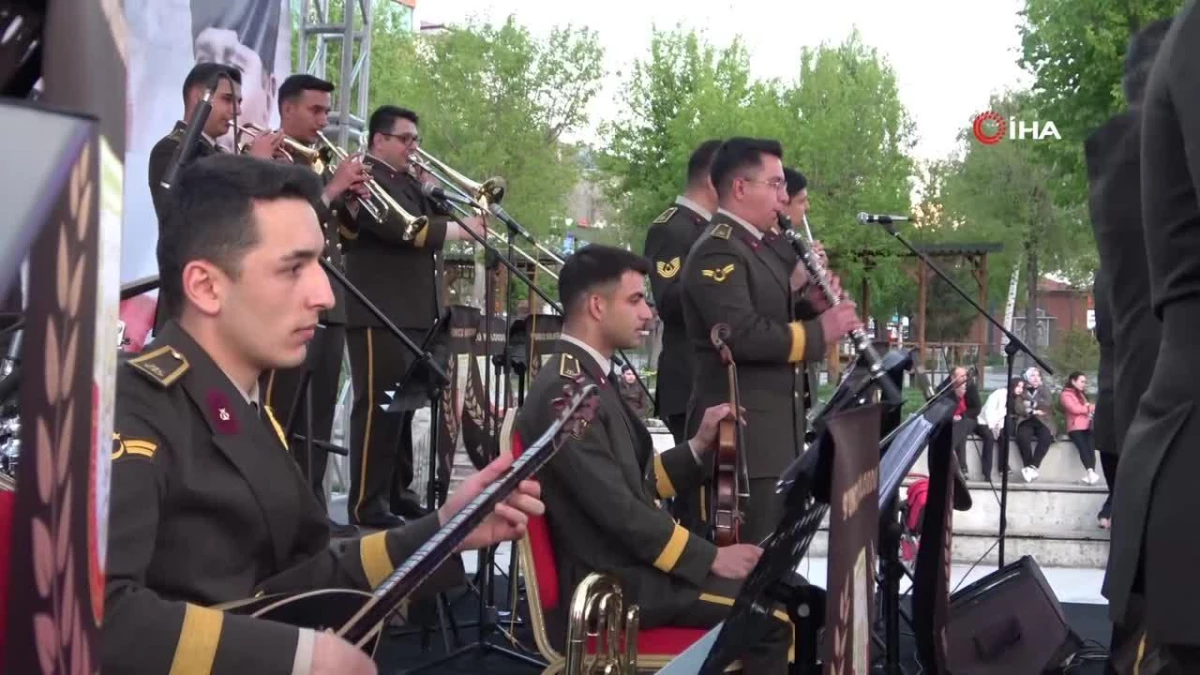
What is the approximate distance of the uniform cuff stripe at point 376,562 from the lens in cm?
247

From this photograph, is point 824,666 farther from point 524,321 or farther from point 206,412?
point 524,321

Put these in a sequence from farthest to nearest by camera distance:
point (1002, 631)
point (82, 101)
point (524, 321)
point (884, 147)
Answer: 1. point (884, 147)
2. point (524, 321)
3. point (1002, 631)
4. point (82, 101)

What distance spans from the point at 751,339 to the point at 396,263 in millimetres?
2014

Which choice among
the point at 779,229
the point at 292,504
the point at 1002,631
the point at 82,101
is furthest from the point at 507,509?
the point at 779,229

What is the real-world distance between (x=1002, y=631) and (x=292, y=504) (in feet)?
10.9

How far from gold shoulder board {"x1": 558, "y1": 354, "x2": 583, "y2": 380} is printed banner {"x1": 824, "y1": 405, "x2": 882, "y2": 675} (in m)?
1.48

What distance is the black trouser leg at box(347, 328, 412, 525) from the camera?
21.0 feet

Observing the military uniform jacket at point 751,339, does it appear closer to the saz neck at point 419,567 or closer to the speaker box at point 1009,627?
the speaker box at point 1009,627

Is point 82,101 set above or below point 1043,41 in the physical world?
below

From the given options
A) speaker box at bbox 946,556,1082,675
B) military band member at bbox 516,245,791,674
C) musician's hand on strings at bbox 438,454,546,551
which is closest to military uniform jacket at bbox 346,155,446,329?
military band member at bbox 516,245,791,674

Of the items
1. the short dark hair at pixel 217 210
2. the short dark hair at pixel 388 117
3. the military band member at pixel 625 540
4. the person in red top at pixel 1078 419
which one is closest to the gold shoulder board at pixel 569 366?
the military band member at pixel 625 540

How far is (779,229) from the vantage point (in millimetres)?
5957

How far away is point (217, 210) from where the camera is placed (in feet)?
7.52

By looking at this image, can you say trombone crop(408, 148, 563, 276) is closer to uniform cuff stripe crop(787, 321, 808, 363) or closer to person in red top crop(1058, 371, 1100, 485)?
uniform cuff stripe crop(787, 321, 808, 363)
